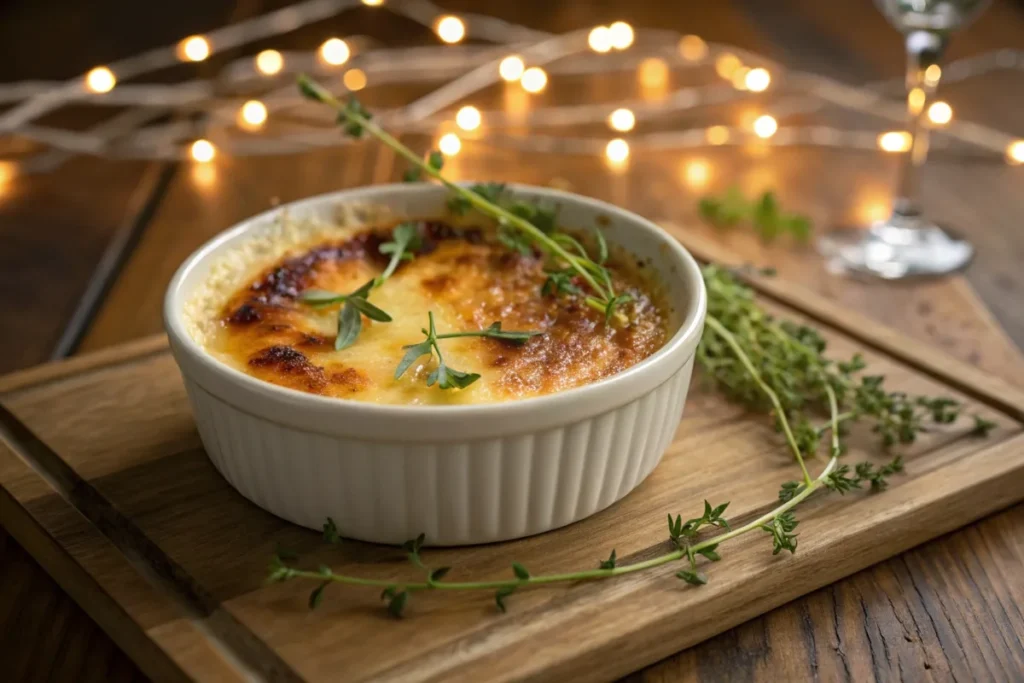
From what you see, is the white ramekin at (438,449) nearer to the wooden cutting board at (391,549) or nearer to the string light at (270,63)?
the wooden cutting board at (391,549)

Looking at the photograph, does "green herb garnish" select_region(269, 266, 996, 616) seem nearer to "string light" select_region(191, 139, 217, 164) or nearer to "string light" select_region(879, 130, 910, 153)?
"string light" select_region(879, 130, 910, 153)

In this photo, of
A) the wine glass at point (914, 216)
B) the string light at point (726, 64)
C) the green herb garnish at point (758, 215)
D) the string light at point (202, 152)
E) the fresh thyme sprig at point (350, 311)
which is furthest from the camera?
the string light at point (726, 64)

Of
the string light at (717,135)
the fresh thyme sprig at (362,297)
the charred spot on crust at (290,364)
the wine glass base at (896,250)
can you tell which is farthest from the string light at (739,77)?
the charred spot on crust at (290,364)

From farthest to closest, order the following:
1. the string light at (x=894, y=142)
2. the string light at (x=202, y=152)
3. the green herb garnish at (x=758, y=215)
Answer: the string light at (x=894, y=142) → the string light at (x=202, y=152) → the green herb garnish at (x=758, y=215)

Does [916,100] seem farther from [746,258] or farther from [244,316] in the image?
[244,316]

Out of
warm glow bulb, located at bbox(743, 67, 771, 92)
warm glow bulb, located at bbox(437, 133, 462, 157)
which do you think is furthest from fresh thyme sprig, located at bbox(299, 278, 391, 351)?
warm glow bulb, located at bbox(743, 67, 771, 92)

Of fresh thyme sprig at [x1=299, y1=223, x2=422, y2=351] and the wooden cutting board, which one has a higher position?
fresh thyme sprig at [x1=299, y1=223, x2=422, y2=351]

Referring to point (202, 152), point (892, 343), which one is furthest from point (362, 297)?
point (202, 152)

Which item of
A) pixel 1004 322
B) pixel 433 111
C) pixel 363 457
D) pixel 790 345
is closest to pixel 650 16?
pixel 433 111
